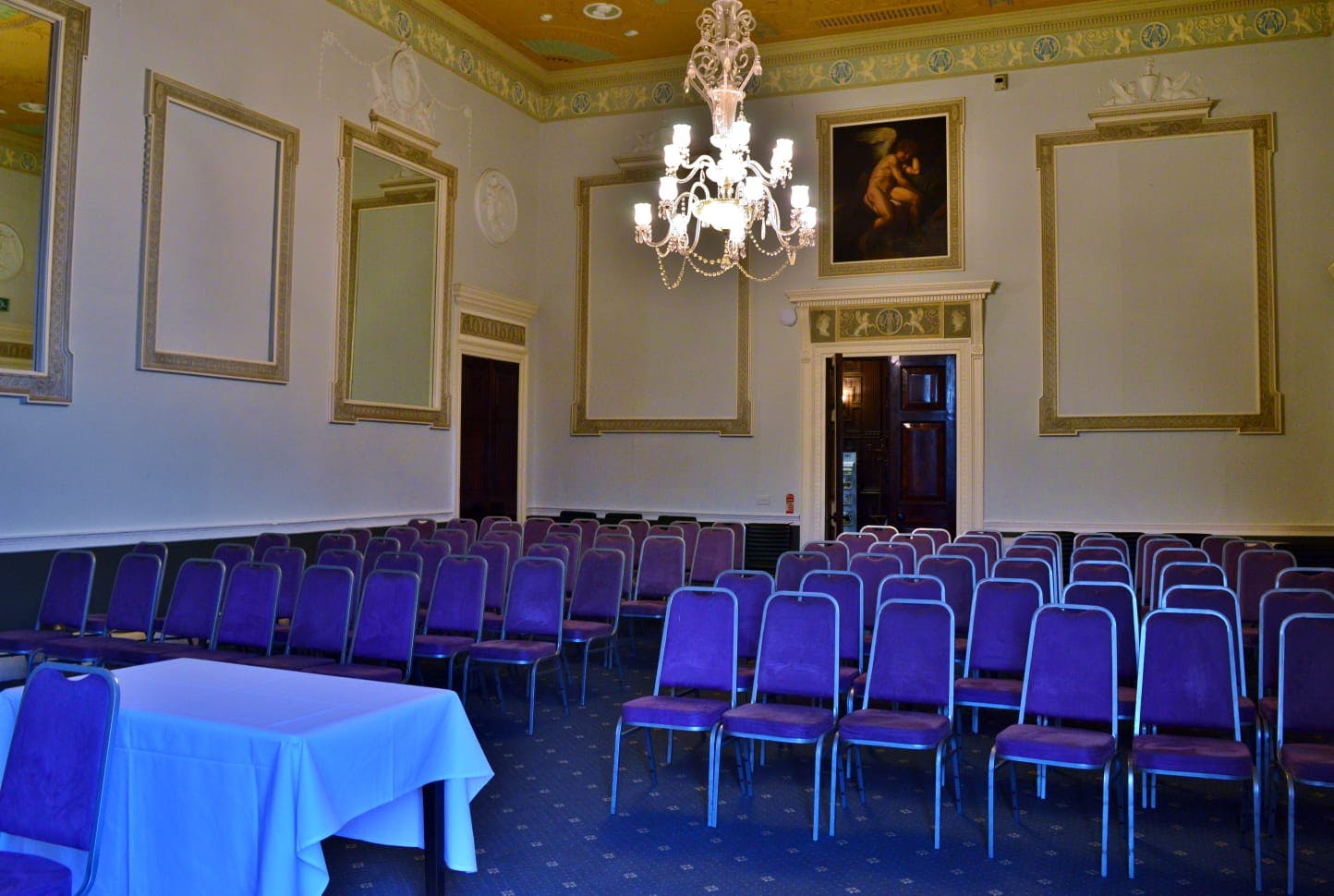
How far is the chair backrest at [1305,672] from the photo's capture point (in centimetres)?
367

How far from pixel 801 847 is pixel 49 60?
651 centimetres

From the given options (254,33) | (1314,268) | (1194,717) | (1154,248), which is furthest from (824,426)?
(1194,717)

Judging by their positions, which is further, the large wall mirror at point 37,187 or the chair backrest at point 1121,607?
the large wall mirror at point 37,187

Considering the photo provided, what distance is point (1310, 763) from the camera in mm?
3332

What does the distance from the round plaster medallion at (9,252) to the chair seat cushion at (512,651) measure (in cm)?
382

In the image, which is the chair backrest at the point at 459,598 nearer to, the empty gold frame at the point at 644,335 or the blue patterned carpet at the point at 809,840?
the blue patterned carpet at the point at 809,840

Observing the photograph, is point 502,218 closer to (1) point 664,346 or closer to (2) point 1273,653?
(1) point 664,346

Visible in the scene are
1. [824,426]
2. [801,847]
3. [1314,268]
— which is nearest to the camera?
[801,847]

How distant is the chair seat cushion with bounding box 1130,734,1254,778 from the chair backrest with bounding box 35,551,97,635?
5.35 m

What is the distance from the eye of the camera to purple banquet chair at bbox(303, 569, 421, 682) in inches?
199

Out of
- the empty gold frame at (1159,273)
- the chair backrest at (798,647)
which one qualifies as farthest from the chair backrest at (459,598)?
the empty gold frame at (1159,273)

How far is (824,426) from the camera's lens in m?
10.8

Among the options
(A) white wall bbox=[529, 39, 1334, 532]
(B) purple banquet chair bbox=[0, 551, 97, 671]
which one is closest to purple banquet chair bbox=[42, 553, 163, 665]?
(B) purple banquet chair bbox=[0, 551, 97, 671]

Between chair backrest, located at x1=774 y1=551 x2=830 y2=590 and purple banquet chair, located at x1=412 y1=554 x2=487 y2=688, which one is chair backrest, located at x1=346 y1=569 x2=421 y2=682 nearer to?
purple banquet chair, located at x1=412 y1=554 x2=487 y2=688
